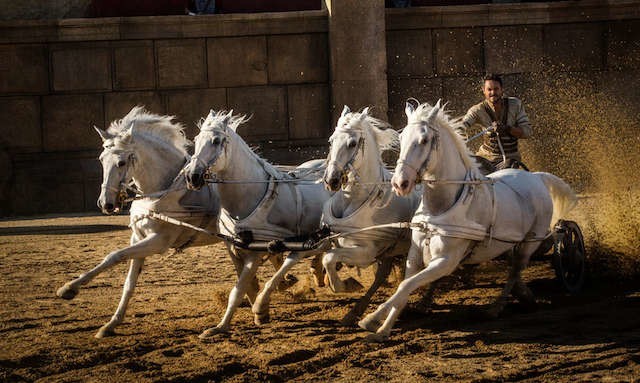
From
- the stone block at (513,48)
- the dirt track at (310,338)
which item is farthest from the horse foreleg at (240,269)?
the stone block at (513,48)

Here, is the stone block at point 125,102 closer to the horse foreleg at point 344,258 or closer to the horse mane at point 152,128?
the horse mane at point 152,128

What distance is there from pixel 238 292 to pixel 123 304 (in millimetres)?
949

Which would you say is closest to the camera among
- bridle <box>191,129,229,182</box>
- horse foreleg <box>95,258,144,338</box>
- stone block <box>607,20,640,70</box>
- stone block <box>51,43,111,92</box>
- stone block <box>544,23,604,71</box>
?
bridle <box>191,129,229,182</box>

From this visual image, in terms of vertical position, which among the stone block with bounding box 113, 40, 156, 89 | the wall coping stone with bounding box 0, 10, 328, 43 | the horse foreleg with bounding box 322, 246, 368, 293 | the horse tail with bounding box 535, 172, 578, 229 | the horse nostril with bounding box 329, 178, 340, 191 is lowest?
the horse foreleg with bounding box 322, 246, 368, 293

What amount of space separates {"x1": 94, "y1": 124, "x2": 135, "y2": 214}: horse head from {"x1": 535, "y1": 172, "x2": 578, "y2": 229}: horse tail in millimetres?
3289

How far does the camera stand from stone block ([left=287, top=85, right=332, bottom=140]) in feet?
55.0

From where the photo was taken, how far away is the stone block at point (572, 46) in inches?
664

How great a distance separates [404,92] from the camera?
16609mm

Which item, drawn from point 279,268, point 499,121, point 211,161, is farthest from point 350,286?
point 499,121

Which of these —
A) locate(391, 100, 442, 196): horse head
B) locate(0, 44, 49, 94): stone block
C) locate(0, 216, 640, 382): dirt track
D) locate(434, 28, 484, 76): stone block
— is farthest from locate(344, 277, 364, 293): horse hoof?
locate(0, 44, 49, 94): stone block

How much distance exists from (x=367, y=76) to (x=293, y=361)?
10519mm

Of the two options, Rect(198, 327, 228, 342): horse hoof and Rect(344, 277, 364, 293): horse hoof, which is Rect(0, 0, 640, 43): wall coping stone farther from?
Rect(198, 327, 228, 342): horse hoof

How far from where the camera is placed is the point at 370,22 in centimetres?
1616

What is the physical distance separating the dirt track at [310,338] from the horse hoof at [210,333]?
0.07 metres
